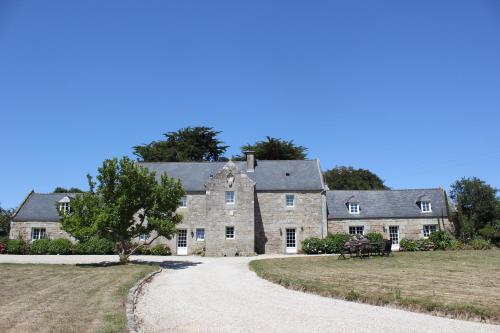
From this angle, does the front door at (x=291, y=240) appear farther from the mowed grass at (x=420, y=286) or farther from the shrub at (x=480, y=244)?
the mowed grass at (x=420, y=286)

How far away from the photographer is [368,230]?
34.3 meters

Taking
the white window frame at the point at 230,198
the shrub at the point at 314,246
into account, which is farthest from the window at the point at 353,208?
the white window frame at the point at 230,198

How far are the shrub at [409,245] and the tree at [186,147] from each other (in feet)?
105

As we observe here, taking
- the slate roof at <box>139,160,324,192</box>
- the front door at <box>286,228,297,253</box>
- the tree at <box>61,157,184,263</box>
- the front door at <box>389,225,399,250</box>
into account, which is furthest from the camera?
the slate roof at <box>139,160,324,192</box>

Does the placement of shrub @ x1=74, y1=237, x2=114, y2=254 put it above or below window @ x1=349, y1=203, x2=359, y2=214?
below

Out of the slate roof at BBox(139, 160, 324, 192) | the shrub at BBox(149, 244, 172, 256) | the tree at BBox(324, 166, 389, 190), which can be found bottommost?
the shrub at BBox(149, 244, 172, 256)

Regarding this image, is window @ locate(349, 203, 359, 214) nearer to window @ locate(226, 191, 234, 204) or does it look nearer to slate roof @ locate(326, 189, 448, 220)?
slate roof @ locate(326, 189, 448, 220)

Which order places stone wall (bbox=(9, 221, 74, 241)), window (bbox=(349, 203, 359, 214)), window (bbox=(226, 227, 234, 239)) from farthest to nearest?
stone wall (bbox=(9, 221, 74, 241)), window (bbox=(349, 203, 359, 214)), window (bbox=(226, 227, 234, 239))

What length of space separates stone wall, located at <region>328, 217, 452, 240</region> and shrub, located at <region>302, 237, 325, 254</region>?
3628 millimetres

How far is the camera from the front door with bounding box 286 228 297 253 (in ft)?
108

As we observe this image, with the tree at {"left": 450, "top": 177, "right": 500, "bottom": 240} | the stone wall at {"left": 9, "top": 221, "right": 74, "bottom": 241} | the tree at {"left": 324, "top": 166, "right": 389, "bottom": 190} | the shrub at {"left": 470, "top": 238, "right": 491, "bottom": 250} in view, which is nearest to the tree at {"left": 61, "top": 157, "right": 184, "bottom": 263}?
the stone wall at {"left": 9, "top": 221, "right": 74, "bottom": 241}

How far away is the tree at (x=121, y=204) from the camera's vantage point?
21.8m

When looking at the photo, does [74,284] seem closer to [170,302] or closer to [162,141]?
[170,302]

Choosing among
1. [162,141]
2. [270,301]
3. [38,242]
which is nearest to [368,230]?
[270,301]
